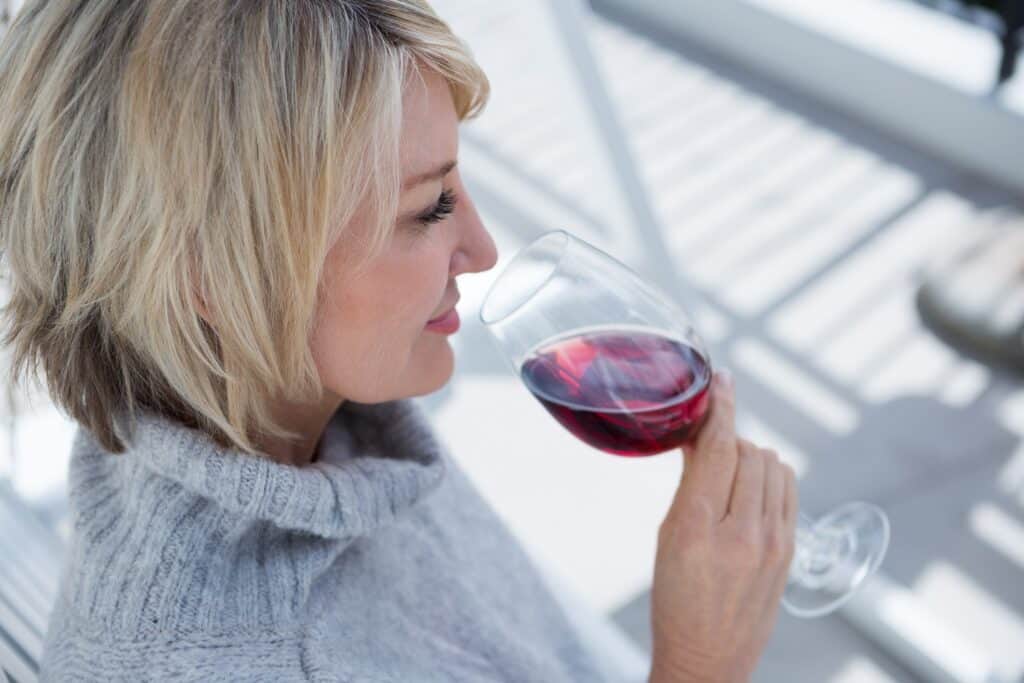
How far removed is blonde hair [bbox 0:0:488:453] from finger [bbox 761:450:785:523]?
40cm

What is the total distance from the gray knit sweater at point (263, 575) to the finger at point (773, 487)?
0.94 feet

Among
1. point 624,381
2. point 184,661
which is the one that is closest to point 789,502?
point 624,381

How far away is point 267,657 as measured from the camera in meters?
0.90

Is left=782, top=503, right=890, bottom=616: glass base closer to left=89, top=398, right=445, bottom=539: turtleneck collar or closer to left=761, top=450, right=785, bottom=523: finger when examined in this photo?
left=761, top=450, right=785, bottom=523: finger

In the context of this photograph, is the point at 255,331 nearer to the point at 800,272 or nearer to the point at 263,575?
the point at 263,575

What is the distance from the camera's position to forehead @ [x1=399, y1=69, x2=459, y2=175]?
941 millimetres

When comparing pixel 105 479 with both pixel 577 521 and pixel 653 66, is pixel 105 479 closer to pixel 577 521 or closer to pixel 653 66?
pixel 577 521

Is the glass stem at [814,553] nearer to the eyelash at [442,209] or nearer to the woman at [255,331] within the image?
the woman at [255,331]

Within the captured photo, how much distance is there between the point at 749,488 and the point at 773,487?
0.03m

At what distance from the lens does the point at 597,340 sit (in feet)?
3.32

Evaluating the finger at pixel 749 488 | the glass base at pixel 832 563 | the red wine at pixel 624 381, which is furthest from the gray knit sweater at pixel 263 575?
the glass base at pixel 832 563

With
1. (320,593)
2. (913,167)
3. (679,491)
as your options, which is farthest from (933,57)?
(320,593)

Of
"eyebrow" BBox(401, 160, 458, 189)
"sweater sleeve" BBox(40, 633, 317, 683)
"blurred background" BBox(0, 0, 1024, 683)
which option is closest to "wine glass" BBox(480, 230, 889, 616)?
"eyebrow" BBox(401, 160, 458, 189)

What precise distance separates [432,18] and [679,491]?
1.51ft
